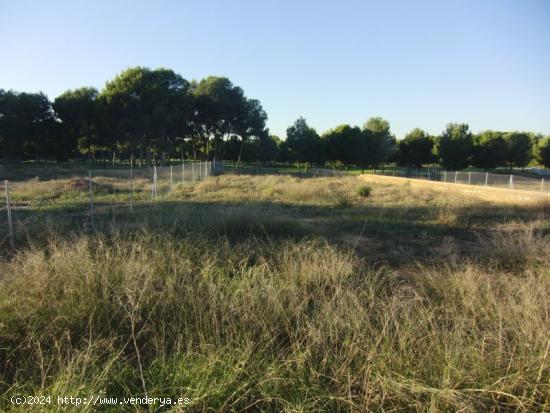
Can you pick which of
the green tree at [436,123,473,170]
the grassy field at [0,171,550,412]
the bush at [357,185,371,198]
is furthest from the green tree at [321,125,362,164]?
the grassy field at [0,171,550,412]

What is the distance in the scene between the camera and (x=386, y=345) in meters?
2.50

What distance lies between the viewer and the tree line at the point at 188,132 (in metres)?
41.4

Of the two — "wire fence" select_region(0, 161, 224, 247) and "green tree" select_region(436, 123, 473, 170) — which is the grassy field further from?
"green tree" select_region(436, 123, 473, 170)

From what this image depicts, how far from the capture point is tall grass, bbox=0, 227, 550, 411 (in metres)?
2.10

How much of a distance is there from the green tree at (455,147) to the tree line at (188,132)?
13 centimetres

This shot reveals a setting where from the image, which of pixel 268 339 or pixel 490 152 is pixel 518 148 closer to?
pixel 490 152

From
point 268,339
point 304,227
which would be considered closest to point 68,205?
point 304,227

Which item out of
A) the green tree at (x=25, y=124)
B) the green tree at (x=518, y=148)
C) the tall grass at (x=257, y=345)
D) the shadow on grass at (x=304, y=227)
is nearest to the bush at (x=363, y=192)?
the shadow on grass at (x=304, y=227)

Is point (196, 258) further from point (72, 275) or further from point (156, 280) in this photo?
point (72, 275)

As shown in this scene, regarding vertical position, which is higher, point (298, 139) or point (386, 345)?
point (298, 139)

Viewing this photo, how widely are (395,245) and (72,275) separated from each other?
5277 millimetres

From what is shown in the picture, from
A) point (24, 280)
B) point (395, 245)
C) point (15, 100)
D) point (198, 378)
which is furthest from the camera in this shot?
point (15, 100)

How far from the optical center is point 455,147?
49875 millimetres

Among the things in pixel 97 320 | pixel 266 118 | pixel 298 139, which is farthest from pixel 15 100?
pixel 97 320
